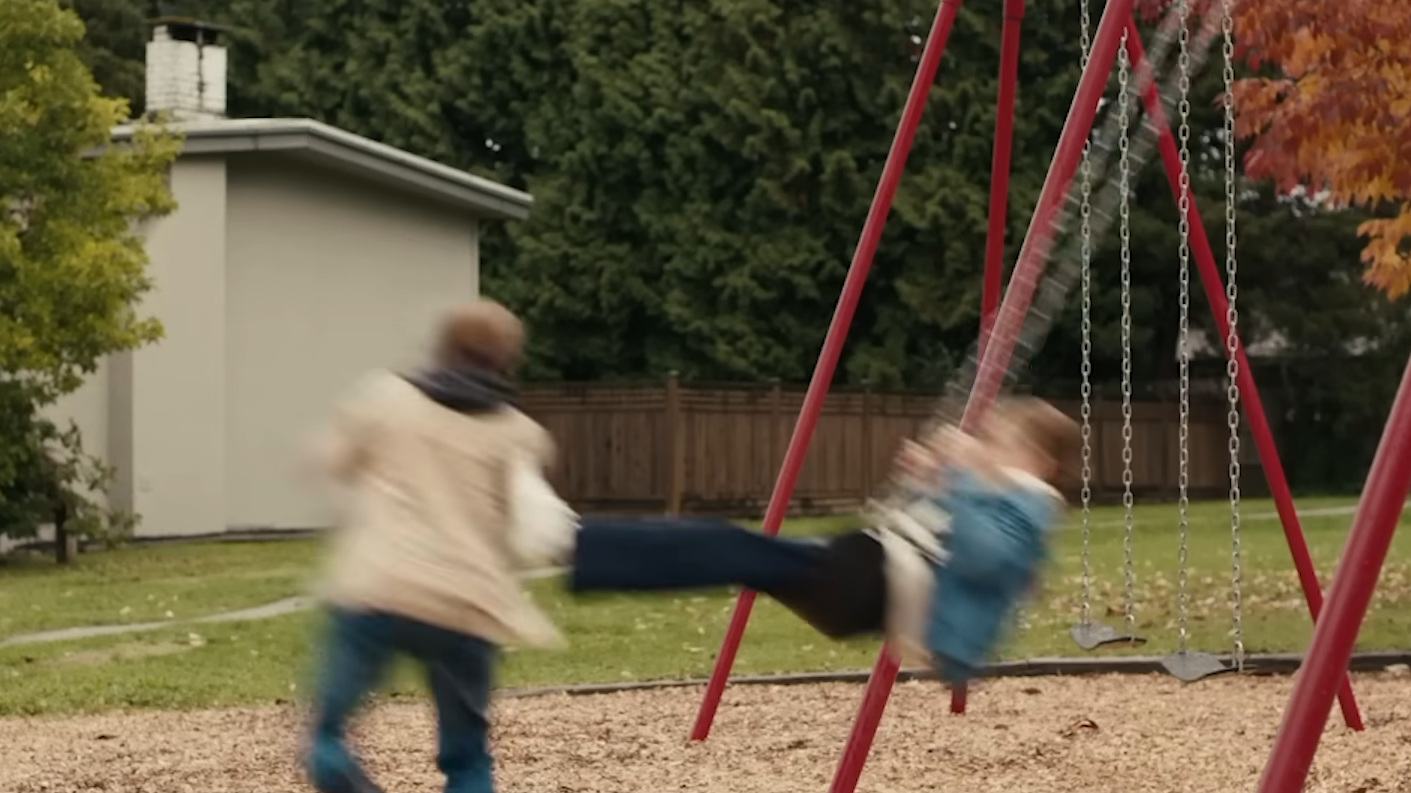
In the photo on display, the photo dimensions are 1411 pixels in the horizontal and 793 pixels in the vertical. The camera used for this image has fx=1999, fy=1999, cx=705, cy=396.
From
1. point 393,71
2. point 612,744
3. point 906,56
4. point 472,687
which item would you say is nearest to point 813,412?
point 612,744

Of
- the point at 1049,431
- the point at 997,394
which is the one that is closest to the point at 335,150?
the point at 997,394

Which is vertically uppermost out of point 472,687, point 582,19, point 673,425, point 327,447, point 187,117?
point 582,19

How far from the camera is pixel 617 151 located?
3628cm

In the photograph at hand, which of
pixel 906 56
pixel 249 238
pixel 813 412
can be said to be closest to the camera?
pixel 813 412

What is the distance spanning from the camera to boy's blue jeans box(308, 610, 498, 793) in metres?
4.43

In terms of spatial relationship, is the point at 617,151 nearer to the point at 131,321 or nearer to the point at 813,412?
the point at 131,321

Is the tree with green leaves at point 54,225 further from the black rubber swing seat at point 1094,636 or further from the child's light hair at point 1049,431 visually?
the child's light hair at point 1049,431

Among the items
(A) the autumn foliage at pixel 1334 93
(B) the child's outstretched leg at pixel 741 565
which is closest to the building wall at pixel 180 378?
(A) the autumn foliage at pixel 1334 93

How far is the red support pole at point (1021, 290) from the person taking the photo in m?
5.79

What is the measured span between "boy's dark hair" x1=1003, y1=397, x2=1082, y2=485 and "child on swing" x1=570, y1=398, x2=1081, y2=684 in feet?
0.64

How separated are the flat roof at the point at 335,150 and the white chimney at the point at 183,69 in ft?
1.67

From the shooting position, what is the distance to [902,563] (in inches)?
181

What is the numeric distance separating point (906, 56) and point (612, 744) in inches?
1115

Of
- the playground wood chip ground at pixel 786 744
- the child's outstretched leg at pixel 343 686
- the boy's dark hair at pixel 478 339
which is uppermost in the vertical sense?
the boy's dark hair at pixel 478 339
